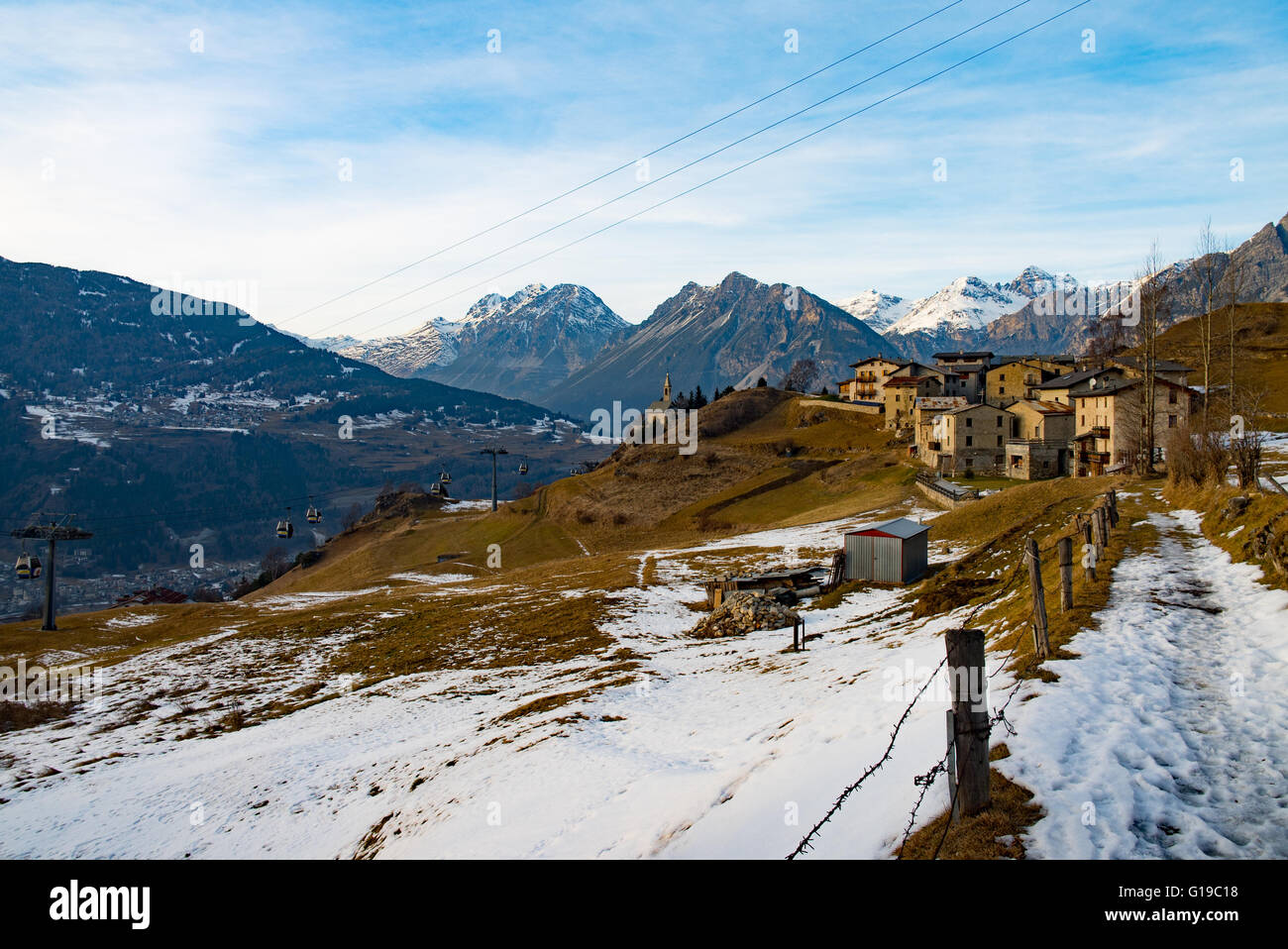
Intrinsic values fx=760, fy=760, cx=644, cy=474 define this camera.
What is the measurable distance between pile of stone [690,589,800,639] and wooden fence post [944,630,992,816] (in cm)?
2839

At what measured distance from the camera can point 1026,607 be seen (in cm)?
2230

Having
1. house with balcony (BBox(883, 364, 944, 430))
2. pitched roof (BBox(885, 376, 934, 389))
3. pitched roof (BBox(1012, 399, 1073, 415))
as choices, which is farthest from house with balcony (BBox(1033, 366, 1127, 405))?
pitched roof (BBox(885, 376, 934, 389))

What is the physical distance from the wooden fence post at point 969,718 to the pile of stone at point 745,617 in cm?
2839

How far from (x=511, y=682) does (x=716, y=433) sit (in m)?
131

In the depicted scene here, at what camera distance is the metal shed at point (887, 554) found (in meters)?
44.5

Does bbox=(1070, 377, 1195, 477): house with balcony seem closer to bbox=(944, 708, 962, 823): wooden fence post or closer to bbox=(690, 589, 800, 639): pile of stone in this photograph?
bbox=(690, 589, 800, 639): pile of stone

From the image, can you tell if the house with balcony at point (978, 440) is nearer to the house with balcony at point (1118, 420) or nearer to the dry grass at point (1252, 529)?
the house with balcony at point (1118, 420)

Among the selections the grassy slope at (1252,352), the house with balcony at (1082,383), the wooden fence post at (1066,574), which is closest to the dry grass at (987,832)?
the wooden fence post at (1066,574)

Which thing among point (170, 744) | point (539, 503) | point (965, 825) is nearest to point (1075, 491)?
point (965, 825)

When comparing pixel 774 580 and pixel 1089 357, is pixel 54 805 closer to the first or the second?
pixel 774 580

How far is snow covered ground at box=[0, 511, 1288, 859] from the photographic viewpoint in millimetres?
11305

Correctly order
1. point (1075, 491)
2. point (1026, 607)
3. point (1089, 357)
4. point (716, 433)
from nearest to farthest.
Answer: point (1026, 607) → point (1075, 491) → point (1089, 357) → point (716, 433)

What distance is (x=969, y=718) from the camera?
372 inches
